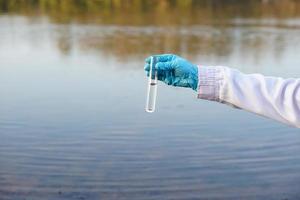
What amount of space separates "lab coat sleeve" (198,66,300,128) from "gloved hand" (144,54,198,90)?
154 millimetres

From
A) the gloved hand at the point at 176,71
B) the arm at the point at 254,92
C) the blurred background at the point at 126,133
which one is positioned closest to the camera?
the arm at the point at 254,92

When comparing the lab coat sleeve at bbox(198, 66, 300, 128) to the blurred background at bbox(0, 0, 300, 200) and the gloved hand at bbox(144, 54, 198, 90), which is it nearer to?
the gloved hand at bbox(144, 54, 198, 90)

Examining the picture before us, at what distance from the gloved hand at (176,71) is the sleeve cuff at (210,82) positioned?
5.0 inches

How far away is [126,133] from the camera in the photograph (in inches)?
336

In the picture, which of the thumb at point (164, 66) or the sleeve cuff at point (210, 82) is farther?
the thumb at point (164, 66)

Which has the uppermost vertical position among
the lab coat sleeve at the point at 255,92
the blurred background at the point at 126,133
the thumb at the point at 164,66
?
the thumb at the point at 164,66

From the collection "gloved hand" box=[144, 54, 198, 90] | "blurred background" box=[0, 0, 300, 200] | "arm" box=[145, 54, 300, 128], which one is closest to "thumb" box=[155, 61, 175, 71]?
"gloved hand" box=[144, 54, 198, 90]

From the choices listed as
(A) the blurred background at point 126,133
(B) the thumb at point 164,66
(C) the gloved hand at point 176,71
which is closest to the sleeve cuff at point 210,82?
(C) the gloved hand at point 176,71

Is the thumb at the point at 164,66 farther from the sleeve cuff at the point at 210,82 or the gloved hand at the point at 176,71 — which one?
the sleeve cuff at the point at 210,82

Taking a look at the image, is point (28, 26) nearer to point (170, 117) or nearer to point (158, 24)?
point (158, 24)

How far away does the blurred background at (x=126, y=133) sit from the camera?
20.7 feet

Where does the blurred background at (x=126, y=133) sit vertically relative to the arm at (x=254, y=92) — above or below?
below

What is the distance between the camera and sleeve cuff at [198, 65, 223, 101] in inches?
75.8

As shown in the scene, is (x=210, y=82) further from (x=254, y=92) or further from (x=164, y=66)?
(x=164, y=66)
